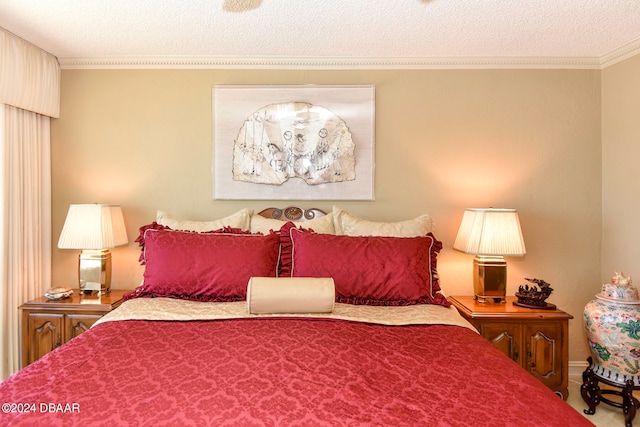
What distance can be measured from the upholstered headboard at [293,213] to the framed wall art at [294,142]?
96mm

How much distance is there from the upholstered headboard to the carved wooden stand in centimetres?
207

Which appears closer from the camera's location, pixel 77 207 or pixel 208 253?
pixel 208 253

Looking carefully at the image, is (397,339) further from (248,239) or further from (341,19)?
(341,19)

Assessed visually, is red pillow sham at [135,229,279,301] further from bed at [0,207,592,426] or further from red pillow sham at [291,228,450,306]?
red pillow sham at [291,228,450,306]

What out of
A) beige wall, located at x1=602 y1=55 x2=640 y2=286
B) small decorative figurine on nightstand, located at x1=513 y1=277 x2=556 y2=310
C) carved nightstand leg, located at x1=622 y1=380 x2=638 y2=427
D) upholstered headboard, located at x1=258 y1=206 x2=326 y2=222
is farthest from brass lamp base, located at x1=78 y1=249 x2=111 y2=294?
beige wall, located at x1=602 y1=55 x2=640 y2=286

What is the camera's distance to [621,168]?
2648mm

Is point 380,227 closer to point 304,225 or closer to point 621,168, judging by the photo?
point 304,225

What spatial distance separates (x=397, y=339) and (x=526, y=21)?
205 cm

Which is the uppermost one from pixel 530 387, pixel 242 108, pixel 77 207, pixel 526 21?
pixel 526 21

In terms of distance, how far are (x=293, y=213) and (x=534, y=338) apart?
181 cm

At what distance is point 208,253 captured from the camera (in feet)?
7.09

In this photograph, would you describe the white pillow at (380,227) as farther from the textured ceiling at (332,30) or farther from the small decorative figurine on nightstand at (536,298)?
the textured ceiling at (332,30)

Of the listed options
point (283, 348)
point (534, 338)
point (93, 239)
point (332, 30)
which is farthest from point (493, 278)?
point (93, 239)

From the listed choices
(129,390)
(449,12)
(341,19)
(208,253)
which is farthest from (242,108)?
(129,390)
